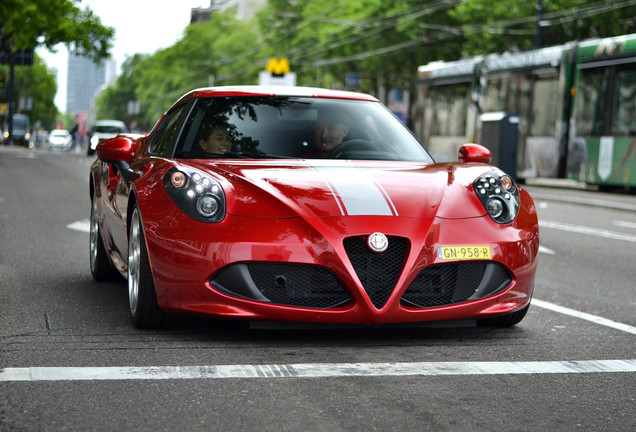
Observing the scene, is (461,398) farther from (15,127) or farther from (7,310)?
(15,127)

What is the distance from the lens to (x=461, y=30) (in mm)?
48750

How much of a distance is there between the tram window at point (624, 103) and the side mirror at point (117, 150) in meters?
16.6

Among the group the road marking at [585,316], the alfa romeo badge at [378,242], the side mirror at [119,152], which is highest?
the side mirror at [119,152]

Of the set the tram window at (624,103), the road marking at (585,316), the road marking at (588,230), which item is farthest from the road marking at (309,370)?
the tram window at (624,103)

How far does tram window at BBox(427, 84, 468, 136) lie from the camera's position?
91.4 ft

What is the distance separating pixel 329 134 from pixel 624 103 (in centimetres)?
1675

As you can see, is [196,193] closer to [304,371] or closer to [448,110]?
[304,371]

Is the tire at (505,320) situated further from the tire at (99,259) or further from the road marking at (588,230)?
the road marking at (588,230)

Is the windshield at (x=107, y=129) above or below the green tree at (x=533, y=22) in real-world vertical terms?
below

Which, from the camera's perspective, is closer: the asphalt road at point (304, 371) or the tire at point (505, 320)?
the asphalt road at point (304, 371)

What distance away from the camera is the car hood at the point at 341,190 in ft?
16.0

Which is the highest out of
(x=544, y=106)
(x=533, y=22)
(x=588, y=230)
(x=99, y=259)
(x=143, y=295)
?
(x=533, y=22)

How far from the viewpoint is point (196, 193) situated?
497 centimetres

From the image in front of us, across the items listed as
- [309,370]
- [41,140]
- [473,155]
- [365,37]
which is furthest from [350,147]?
[41,140]
